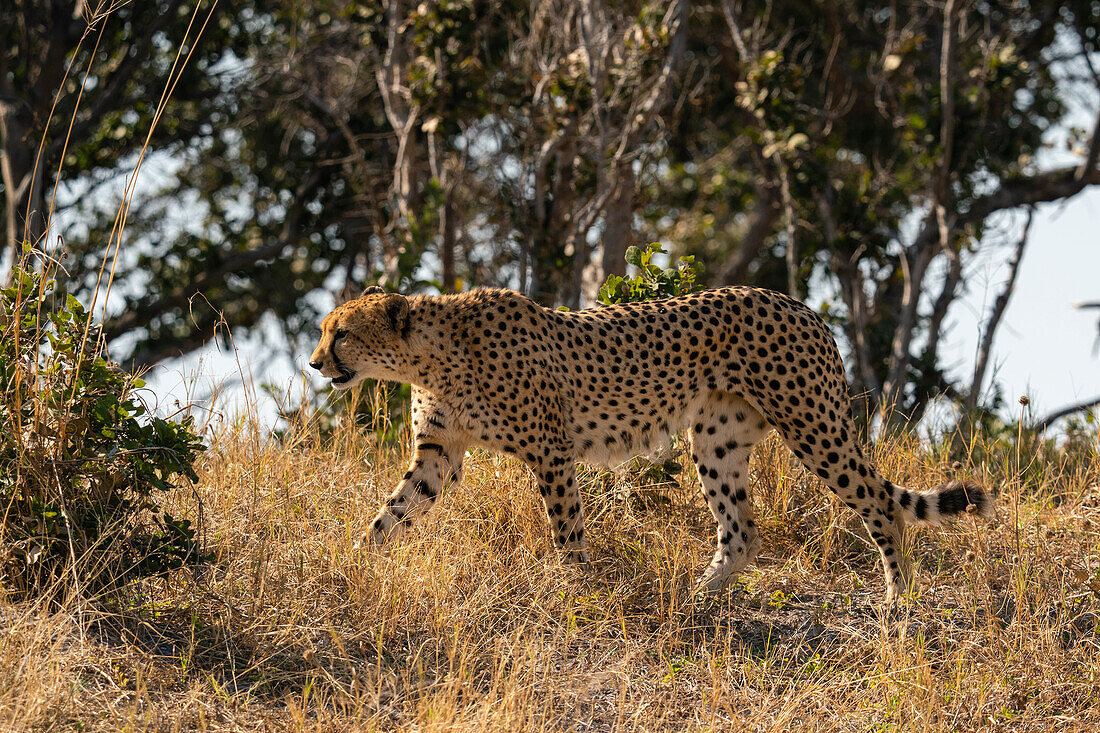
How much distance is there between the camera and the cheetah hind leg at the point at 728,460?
5262 mm

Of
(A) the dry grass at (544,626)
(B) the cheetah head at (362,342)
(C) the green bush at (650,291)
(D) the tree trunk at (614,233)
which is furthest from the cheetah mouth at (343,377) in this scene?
(D) the tree trunk at (614,233)

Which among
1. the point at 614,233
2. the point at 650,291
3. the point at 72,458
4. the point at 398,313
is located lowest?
the point at 72,458

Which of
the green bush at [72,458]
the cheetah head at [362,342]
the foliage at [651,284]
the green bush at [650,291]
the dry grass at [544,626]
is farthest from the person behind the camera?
the foliage at [651,284]

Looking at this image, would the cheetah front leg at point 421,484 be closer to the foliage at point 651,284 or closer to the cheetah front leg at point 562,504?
the cheetah front leg at point 562,504

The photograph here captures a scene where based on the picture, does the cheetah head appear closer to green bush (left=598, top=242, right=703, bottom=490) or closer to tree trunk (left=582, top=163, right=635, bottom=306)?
green bush (left=598, top=242, right=703, bottom=490)

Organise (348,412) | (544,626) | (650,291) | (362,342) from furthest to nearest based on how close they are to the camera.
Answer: (348,412), (650,291), (362,342), (544,626)

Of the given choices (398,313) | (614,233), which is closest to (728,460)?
(398,313)

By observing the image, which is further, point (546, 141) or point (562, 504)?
point (546, 141)

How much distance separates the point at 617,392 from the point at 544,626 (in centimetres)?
113

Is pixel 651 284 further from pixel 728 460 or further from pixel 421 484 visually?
pixel 421 484

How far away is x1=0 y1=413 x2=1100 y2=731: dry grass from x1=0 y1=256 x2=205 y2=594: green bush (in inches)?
7.5

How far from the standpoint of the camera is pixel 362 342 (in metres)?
4.93

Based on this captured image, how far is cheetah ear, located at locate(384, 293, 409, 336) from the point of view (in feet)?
16.1

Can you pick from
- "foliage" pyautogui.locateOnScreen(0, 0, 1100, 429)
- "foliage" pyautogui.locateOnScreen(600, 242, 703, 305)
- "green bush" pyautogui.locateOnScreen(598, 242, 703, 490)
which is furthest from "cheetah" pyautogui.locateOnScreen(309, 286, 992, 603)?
"foliage" pyautogui.locateOnScreen(0, 0, 1100, 429)
